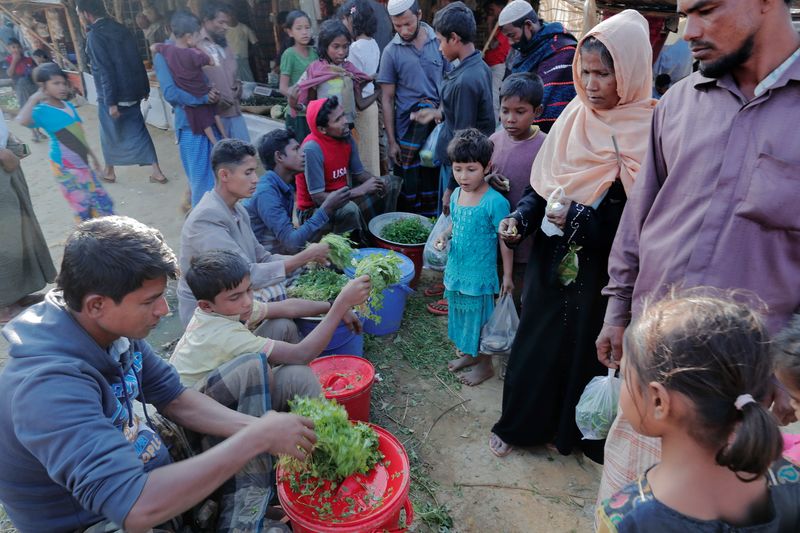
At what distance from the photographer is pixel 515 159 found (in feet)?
10.9

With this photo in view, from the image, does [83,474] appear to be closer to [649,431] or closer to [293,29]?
[649,431]

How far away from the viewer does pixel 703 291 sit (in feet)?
5.93

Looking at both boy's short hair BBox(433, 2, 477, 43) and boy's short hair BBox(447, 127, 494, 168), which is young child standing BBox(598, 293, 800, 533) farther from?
boy's short hair BBox(433, 2, 477, 43)

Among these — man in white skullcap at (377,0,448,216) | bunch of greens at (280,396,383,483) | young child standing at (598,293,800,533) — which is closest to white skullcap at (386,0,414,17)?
man in white skullcap at (377,0,448,216)

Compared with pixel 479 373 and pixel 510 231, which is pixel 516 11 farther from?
pixel 479 373

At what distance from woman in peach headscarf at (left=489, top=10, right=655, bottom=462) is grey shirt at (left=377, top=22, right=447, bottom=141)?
316cm

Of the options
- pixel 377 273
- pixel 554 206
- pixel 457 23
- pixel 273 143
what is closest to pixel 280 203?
pixel 273 143

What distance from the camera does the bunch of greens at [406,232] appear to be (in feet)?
16.0

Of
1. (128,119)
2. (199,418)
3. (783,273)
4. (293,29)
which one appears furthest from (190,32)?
(783,273)

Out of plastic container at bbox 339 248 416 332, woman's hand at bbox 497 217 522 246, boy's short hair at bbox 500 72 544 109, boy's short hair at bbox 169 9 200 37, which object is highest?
boy's short hair at bbox 169 9 200 37

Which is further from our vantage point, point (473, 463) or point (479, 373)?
point (479, 373)

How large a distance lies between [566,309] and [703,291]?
110cm

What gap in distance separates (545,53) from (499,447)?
3122 millimetres

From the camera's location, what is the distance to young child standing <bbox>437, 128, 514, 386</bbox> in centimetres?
336
